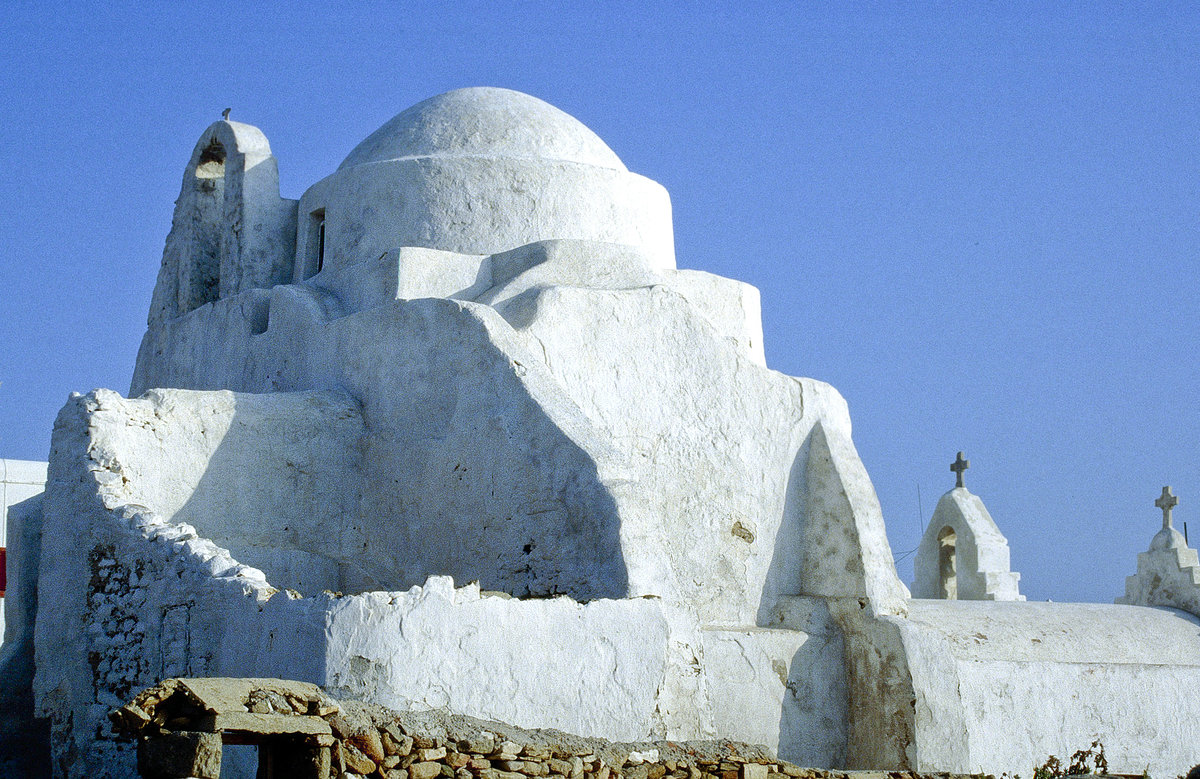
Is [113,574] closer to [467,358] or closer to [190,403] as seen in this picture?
[190,403]

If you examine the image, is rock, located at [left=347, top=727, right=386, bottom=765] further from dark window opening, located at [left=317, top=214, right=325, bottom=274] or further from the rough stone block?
dark window opening, located at [left=317, top=214, right=325, bottom=274]

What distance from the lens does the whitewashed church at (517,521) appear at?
698 cm

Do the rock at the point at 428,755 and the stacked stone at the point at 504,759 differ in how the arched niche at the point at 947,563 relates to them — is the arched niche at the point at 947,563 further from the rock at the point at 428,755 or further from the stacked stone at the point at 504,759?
the rock at the point at 428,755

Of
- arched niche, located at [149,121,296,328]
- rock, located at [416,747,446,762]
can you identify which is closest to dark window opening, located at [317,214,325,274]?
arched niche, located at [149,121,296,328]

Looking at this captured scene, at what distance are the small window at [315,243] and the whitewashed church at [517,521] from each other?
0.10ft

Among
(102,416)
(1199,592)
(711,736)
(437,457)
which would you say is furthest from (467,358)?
(1199,592)

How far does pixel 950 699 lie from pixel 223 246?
A: 740 cm

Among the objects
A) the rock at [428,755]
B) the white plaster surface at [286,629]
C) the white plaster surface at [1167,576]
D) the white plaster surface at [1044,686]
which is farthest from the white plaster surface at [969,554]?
the rock at [428,755]

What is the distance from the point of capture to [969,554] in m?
14.7

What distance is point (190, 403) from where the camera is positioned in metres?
8.94

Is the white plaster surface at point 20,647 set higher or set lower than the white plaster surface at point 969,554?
lower

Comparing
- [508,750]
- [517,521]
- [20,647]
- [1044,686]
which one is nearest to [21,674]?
[20,647]

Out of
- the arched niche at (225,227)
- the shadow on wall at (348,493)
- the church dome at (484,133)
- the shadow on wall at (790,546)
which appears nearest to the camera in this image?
the shadow on wall at (348,493)

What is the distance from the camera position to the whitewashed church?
22.9ft
